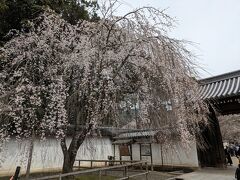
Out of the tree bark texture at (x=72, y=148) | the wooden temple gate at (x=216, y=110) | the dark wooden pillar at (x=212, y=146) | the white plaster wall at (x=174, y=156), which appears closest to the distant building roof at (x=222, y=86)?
the wooden temple gate at (x=216, y=110)

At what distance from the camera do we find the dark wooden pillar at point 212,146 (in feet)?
38.6

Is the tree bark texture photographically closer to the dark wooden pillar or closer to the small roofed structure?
the small roofed structure

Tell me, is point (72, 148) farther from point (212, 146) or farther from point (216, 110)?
point (212, 146)

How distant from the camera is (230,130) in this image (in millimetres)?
28219

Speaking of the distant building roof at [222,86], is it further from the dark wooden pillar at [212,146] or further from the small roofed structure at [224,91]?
the dark wooden pillar at [212,146]

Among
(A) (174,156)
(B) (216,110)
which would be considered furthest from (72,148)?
(A) (174,156)

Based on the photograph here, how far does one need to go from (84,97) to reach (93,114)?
74cm

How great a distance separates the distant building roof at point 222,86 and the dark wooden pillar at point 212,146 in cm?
111

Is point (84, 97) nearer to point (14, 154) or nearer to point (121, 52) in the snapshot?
point (121, 52)

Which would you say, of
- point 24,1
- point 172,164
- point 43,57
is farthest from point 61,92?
point 172,164

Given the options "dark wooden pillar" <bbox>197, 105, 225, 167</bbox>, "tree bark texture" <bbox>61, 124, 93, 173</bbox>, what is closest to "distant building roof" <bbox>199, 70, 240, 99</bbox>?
"dark wooden pillar" <bbox>197, 105, 225, 167</bbox>

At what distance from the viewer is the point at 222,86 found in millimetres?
10930

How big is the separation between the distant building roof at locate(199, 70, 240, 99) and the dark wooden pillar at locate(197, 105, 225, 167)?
1.11 meters

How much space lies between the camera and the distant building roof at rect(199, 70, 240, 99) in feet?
32.5
